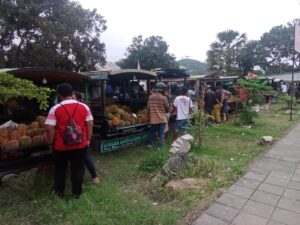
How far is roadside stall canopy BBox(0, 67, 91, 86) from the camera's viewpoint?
543 cm

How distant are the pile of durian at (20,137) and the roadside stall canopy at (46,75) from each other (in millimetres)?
1065

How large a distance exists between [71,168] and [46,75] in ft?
9.20

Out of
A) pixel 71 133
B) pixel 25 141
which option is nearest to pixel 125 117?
pixel 25 141

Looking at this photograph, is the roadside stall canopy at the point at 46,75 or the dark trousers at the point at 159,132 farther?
the dark trousers at the point at 159,132

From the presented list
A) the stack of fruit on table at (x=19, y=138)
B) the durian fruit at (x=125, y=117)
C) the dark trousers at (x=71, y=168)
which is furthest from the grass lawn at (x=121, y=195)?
the durian fruit at (x=125, y=117)

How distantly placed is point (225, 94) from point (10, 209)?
1094 centimetres

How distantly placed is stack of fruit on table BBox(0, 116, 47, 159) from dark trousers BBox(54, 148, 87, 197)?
1.32 metres

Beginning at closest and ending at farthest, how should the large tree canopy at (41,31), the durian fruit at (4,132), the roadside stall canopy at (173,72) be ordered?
the durian fruit at (4,132) < the roadside stall canopy at (173,72) < the large tree canopy at (41,31)

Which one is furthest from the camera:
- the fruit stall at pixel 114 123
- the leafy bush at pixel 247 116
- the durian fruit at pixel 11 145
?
the leafy bush at pixel 247 116

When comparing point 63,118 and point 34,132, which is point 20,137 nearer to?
point 34,132

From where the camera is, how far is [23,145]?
545 centimetres

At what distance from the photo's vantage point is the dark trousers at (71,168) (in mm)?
4402

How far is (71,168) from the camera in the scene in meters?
4.46

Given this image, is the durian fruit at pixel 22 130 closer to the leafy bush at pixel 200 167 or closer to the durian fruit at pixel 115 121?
the durian fruit at pixel 115 121
